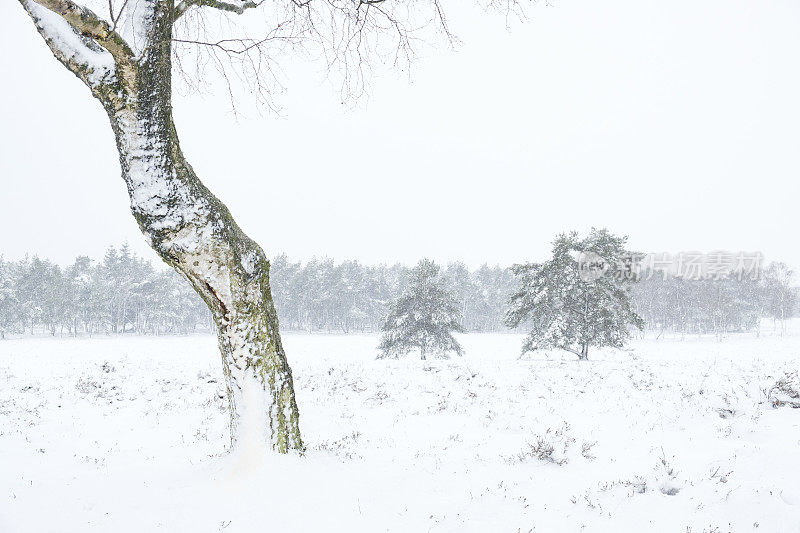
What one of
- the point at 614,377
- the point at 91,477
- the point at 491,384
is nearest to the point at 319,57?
the point at 91,477

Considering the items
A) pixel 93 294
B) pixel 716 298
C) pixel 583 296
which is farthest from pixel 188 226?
pixel 93 294

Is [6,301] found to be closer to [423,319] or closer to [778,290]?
[423,319]

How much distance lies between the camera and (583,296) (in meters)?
21.9

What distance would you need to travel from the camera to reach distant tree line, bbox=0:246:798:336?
5697 cm

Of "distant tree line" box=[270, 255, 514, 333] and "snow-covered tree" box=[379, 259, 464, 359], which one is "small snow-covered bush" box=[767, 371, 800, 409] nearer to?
"snow-covered tree" box=[379, 259, 464, 359]

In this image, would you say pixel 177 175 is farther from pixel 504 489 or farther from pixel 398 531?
pixel 504 489

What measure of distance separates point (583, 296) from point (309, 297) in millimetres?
56834

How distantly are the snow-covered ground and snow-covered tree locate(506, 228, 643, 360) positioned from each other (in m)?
13.7

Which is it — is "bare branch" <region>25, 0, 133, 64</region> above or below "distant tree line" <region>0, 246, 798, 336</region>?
above

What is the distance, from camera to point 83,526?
3.19 m

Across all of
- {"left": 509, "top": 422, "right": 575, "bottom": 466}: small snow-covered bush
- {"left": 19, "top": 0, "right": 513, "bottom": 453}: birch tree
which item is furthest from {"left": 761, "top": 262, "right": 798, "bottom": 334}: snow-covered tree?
{"left": 19, "top": 0, "right": 513, "bottom": 453}: birch tree

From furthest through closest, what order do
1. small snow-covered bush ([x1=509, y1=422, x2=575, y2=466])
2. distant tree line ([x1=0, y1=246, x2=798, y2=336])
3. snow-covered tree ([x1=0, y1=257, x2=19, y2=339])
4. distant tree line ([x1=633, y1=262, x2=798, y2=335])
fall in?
distant tree line ([x1=0, y1=246, x2=798, y2=336])
distant tree line ([x1=633, y1=262, x2=798, y2=335])
snow-covered tree ([x1=0, y1=257, x2=19, y2=339])
small snow-covered bush ([x1=509, y1=422, x2=575, y2=466])

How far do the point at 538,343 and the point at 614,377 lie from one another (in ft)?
33.8

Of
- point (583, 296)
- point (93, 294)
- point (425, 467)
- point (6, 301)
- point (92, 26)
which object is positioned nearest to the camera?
point (92, 26)
